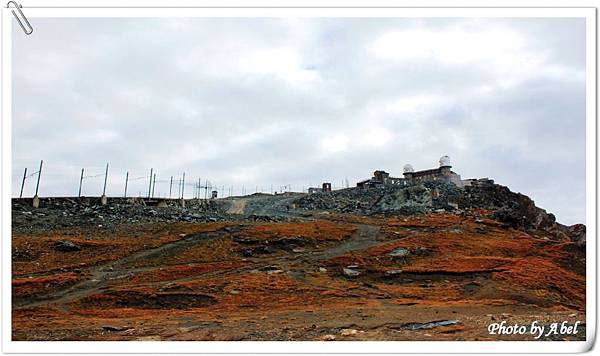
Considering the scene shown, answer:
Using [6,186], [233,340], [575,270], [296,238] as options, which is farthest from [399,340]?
[296,238]

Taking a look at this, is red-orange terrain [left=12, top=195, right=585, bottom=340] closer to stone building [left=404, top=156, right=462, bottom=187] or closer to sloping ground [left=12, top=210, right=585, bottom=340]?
sloping ground [left=12, top=210, right=585, bottom=340]

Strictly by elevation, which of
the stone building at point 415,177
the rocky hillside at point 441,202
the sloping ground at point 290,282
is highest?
the stone building at point 415,177

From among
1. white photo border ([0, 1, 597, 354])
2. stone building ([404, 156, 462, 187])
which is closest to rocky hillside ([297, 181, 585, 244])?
stone building ([404, 156, 462, 187])

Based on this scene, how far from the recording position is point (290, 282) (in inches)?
533

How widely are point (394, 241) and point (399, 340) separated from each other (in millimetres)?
11957

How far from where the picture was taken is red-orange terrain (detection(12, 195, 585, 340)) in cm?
847

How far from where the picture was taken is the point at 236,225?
67.2 feet

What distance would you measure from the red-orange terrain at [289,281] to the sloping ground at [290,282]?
0.14ft

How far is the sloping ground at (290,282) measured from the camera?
8484 millimetres

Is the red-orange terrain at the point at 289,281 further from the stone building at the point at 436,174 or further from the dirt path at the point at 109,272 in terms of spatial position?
the stone building at the point at 436,174
